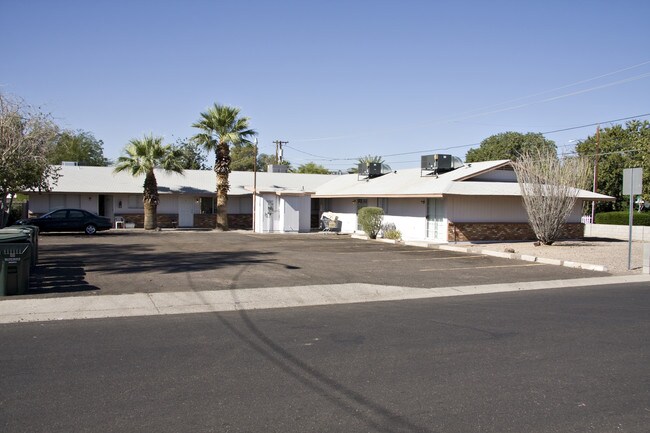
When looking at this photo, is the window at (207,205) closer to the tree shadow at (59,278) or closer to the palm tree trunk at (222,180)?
the palm tree trunk at (222,180)

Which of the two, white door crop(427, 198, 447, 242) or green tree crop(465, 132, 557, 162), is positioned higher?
green tree crop(465, 132, 557, 162)

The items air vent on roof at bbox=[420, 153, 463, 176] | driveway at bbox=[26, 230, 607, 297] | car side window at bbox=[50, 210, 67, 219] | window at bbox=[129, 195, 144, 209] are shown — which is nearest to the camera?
driveway at bbox=[26, 230, 607, 297]

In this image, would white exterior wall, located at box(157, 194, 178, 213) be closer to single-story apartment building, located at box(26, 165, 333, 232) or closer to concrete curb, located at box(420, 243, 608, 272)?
single-story apartment building, located at box(26, 165, 333, 232)

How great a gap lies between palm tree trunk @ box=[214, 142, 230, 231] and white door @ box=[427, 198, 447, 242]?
554 inches

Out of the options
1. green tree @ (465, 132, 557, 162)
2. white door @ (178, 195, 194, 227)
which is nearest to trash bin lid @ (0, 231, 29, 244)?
white door @ (178, 195, 194, 227)

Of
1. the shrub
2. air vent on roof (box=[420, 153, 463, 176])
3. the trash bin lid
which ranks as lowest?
the shrub

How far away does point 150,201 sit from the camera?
120 ft

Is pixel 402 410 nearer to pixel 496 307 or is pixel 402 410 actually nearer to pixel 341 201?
pixel 496 307

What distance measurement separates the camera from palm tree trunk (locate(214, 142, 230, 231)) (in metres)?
37.2

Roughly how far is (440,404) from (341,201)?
109ft

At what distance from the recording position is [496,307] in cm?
1162

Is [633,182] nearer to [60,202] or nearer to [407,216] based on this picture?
[407,216]

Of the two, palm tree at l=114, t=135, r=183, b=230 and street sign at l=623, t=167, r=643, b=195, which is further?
palm tree at l=114, t=135, r=183, b=230

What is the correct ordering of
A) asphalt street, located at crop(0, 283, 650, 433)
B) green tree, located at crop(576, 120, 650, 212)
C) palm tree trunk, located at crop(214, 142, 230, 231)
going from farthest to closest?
green tree, located at crop(576, 120, 650, 212)
palm tree trunk, located at crop(214, 142, 230, 231)
asphalt street, located at crop(0, 283, 650, 433)
